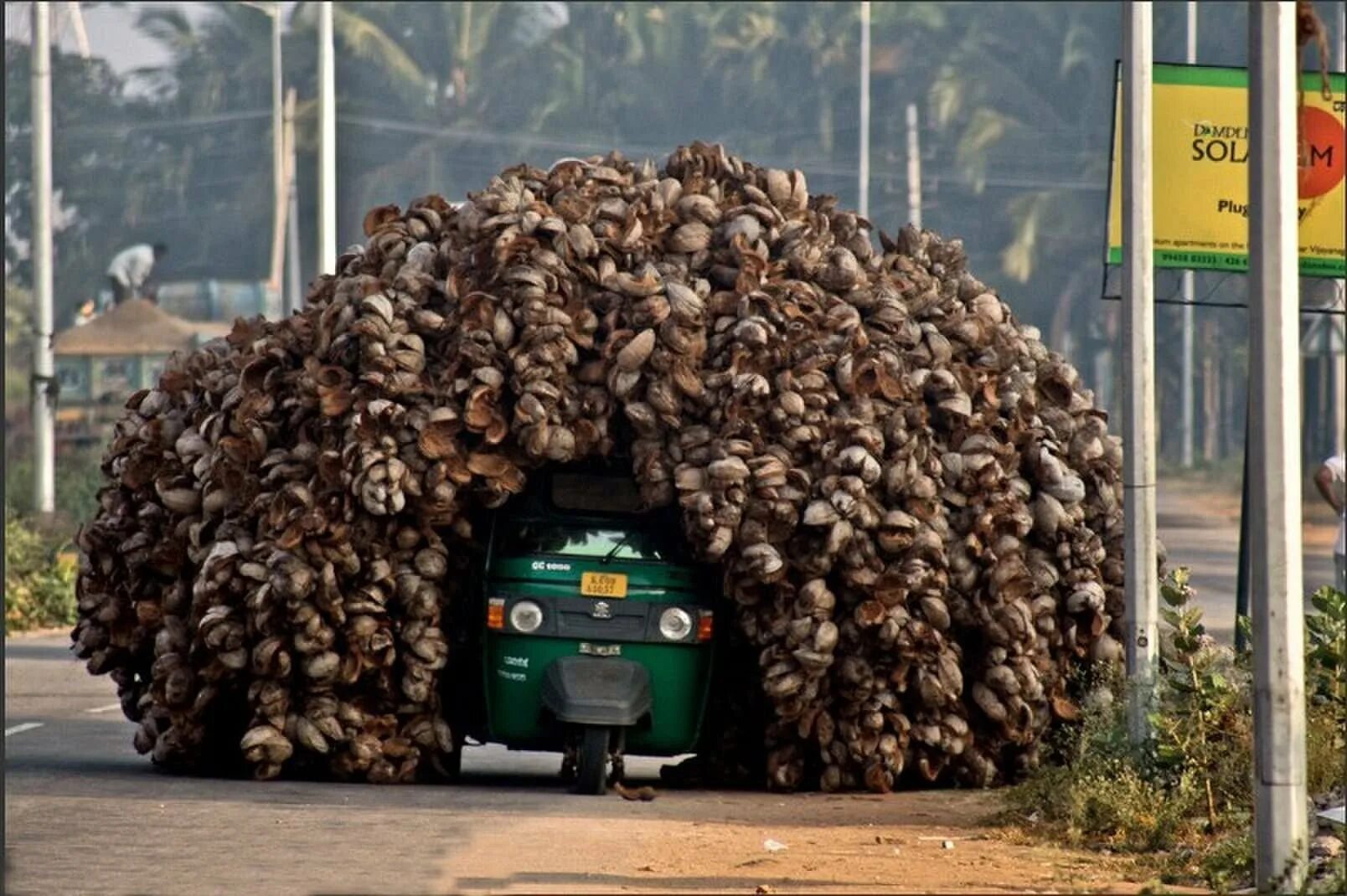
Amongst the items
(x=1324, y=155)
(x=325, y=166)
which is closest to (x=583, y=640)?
(x=1324, y=155)

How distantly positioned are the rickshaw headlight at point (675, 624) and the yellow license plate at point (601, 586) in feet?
0.89

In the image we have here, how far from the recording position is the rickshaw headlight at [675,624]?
15820 millimetres

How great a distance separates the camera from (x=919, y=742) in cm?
1605

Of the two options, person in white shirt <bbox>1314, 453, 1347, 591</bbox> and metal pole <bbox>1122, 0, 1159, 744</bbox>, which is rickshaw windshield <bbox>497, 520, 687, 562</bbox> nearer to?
metal pole <bbox>1122, 0, 1159, 744</bbox>

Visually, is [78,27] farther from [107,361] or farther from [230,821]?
[230,821]

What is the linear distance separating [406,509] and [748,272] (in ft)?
7.93

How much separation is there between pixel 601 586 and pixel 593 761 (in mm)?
988

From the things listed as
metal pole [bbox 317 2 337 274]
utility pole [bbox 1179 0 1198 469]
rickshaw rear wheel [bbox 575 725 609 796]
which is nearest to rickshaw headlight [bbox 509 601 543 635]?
rickshaw rear wheel [bbox 575 725 609 796]

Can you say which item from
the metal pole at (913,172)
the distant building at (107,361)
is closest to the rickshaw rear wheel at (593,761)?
the distant building at (107,361)

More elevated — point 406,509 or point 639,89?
point 639,89

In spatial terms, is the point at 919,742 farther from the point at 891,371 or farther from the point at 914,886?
the point at 914,886

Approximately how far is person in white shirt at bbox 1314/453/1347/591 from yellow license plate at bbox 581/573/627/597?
766 centimetres

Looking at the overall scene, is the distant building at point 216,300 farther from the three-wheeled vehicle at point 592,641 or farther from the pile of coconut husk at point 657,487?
the three-wheeled vehicle at point 592,641

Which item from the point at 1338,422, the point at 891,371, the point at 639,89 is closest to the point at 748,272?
the point at 891,371
